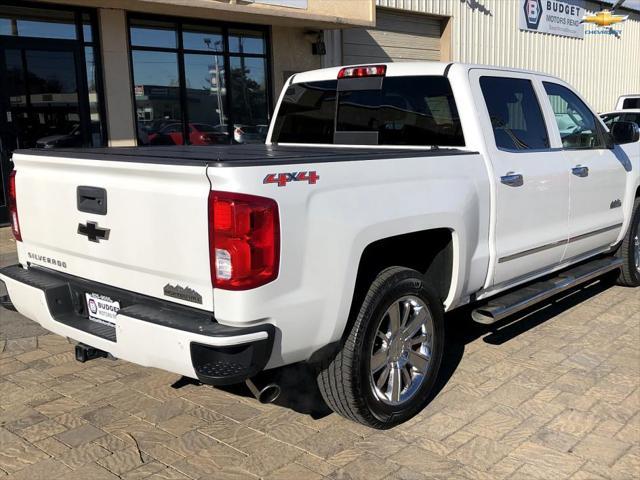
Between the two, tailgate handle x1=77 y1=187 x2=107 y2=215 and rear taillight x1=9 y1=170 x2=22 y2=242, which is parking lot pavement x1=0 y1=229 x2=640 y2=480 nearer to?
rear taillight x1=9 y1=170 x2=22 y2=242

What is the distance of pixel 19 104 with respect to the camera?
30.8 feet

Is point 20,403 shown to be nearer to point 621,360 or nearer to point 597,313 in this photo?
point 621,360

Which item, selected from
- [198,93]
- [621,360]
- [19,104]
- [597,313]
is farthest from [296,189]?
[198,93]

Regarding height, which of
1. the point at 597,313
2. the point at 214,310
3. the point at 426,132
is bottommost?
the point at 597,313

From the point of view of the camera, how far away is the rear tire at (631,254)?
599 cm

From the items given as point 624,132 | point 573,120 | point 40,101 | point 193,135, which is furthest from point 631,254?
point 40,101

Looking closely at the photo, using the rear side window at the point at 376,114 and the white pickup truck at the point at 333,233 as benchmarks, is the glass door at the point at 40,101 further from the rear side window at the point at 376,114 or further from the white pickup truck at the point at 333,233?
the white pickup truck at the point at 333,233

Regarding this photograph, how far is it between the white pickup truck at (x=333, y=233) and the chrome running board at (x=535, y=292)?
0.06ft

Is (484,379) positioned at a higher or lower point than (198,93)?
lower

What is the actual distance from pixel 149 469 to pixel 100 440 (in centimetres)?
44

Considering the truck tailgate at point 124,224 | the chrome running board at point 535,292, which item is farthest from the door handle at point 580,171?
the truck tailgate at point 124,224

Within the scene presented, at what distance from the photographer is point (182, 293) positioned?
293cm

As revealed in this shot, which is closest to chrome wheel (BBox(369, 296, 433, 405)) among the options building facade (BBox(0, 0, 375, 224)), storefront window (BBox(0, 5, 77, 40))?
building facade (BBox(0, 0, 375, 224))

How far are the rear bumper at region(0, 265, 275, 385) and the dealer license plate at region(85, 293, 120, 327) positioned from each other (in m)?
0.03
